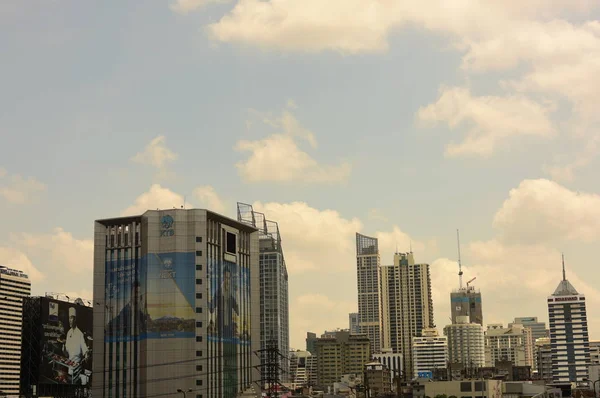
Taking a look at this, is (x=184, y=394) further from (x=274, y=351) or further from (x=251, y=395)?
(x=274, y=351)

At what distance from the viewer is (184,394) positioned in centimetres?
19950

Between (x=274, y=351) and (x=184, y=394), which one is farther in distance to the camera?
(x=184, y=394)

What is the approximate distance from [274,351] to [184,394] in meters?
58.6

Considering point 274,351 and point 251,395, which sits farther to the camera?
point 251,395

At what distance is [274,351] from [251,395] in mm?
52338

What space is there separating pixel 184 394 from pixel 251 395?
1549 centimetres

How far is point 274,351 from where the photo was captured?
148 metres

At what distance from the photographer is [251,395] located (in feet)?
646

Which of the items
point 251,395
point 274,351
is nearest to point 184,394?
point 251,395
